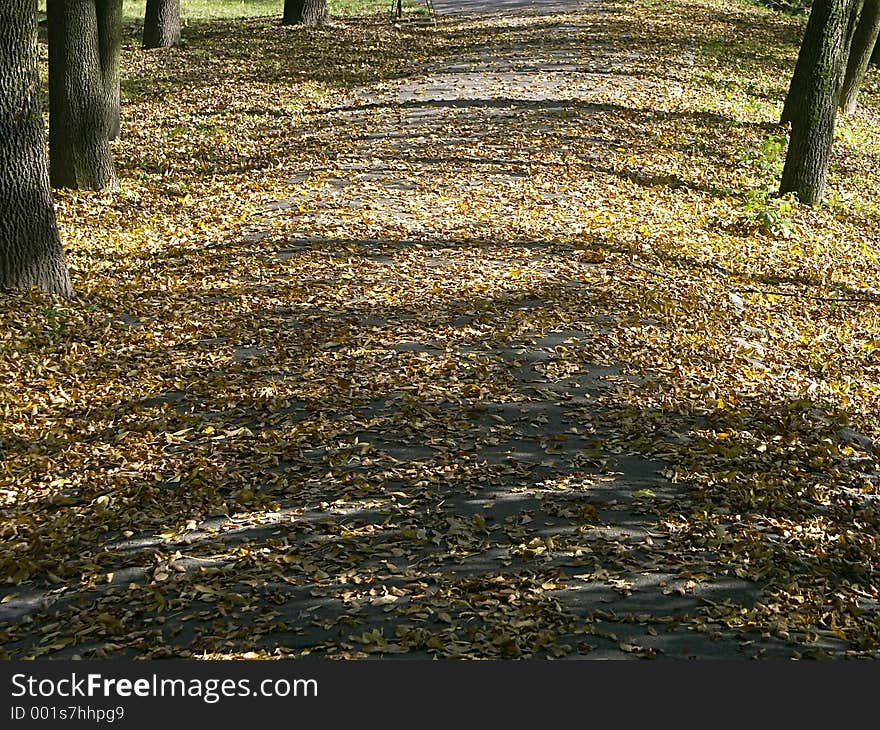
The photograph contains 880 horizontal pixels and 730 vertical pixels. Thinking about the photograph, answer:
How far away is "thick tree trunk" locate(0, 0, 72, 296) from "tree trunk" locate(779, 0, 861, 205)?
32.0 feet

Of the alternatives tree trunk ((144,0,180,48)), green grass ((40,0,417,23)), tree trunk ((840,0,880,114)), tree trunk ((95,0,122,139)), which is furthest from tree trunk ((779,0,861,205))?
green grass ((40,0,417,23))

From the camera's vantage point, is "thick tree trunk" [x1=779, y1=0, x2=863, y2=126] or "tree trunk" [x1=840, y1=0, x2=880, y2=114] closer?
"thick tree trunk" [x1=779, y1=0, x2=863, y2=126]

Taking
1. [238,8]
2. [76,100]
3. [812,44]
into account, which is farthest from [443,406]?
[238,8]

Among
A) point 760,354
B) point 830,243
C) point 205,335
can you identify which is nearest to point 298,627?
point 205,335

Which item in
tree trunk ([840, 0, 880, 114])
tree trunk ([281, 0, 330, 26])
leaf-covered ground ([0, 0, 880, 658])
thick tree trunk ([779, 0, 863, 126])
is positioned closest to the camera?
leaf-covered ground ([0, 0, 880, 658])

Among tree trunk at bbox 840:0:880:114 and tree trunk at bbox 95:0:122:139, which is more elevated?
tree trunk at bbox 840:0:880:114

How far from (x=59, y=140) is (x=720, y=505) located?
929 cm

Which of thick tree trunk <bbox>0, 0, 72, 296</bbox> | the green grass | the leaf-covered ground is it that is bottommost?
the leaf-covered ground

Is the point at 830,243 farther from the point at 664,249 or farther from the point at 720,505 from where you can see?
the point at 720,505

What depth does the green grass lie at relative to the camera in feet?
91.0

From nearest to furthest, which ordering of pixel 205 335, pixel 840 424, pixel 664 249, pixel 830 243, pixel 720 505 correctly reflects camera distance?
1. pixel 720 505
2. pixel 840 424
3. pixel 205 335
4. pixel 664 249
5. pixel 830 243

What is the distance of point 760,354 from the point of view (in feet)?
28.9

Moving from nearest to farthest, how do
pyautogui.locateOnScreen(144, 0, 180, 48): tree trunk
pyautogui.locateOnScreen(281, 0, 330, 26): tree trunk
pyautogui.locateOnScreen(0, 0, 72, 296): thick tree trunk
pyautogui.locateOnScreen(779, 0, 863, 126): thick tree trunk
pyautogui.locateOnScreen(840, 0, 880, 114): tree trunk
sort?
pyautogui.locateOnScreen(0, 0, 72, 296): thick tree trunk → pyautogui.locateOnScreen(779, 0, 863, 126): thick tree trunk → pyautogui.locateOnScreen(840, 0, 880, 114): tree trunk → pyautogui.locateOnScreen(144, 0, 180, 48): tree trunk → pyautogui.locateOnScreen(281, 0, 330, 26): tree trunk

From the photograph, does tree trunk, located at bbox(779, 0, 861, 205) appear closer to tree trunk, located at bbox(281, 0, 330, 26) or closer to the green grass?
tree trunk, located at bbox(281, 0, 330, 26)
